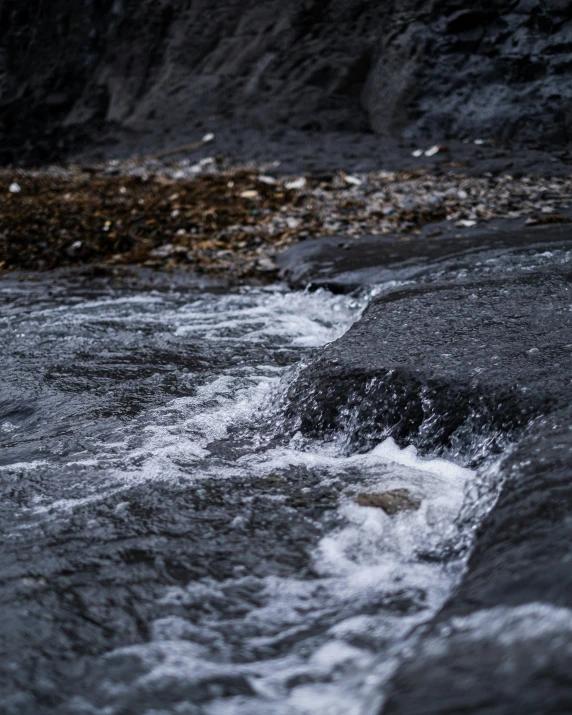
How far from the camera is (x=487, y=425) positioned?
2.34m

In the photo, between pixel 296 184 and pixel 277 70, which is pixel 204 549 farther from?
pixel 277 70

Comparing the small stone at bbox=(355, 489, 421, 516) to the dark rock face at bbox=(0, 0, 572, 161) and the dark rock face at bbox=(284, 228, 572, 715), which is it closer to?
the dark rock face at bbox=(284, 228, 572, 715)

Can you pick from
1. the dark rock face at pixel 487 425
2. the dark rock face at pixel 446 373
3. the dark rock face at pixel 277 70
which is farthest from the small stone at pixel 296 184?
the dark rock face at pixel 446 373

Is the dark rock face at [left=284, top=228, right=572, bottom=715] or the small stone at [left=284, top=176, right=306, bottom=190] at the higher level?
the small stone at [left=284, top=176, right=306, bottom=190]

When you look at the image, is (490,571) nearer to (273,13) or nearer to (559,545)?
(559,545)

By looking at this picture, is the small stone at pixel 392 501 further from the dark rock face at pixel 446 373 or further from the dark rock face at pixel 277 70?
the dark rock face at pixel 277 70

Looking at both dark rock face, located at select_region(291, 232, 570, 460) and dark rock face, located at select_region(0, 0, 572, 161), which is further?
dark rock face, located at select_region(0, 0, 572, 161)

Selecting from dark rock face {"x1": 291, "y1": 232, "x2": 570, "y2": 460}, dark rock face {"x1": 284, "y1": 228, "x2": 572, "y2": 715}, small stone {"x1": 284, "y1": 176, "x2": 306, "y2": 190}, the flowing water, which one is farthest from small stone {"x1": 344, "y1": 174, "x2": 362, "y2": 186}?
the flowing water

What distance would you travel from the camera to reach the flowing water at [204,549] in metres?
1.50

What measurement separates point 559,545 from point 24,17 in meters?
14.5

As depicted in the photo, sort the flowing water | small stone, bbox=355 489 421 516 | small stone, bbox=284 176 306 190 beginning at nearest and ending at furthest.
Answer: the flowing water → small stone, bbox=355 489 421 516 → small stone, bbox=284 176 306 190

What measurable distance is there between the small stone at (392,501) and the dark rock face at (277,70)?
709 cm

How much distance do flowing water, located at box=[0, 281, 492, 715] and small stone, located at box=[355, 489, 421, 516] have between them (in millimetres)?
33

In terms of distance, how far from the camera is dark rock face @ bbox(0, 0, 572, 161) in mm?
8594
